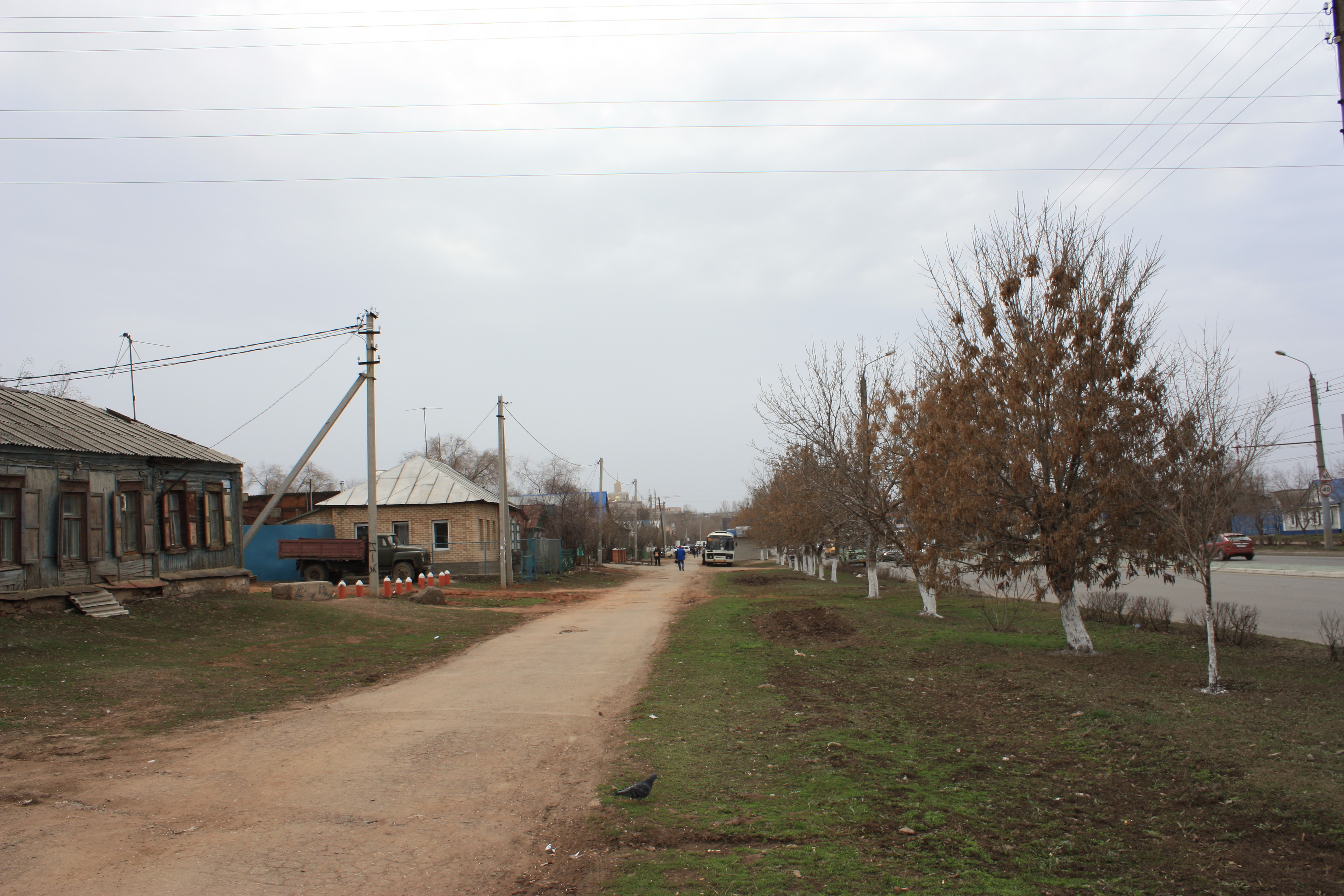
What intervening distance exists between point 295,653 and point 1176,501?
13311mm

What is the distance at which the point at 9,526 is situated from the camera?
1552 centimetres

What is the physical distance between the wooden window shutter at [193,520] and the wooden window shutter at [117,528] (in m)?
2.28

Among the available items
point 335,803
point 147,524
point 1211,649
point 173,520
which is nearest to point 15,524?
point 147,524

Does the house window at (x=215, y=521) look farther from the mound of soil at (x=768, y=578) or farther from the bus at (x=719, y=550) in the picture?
the bus at (x=719, y=550)

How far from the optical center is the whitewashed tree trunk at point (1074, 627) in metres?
12.2

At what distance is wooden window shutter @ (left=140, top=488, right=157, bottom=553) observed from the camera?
18906 millimetres

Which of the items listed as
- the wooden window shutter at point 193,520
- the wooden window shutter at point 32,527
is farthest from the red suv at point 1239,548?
the wooden window shutter at point 32,527

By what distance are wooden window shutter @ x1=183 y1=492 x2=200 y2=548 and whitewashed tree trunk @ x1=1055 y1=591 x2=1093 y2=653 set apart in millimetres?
19352

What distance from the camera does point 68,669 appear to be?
11180 millimetres

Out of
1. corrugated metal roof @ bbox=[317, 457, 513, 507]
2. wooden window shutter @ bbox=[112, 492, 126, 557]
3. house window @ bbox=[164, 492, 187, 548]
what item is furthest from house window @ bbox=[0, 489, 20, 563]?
corrugated metal roof @ bbox=[317, 457, 513, 507]

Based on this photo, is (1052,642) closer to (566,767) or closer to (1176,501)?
(1176,501)

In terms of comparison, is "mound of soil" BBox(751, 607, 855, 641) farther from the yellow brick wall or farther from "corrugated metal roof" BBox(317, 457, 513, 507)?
"corrugated metal roof" BBox(317, 457, 513, 507)

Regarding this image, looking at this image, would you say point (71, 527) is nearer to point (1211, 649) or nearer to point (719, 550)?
point (1211, 649)

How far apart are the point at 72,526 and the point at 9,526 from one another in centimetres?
143
